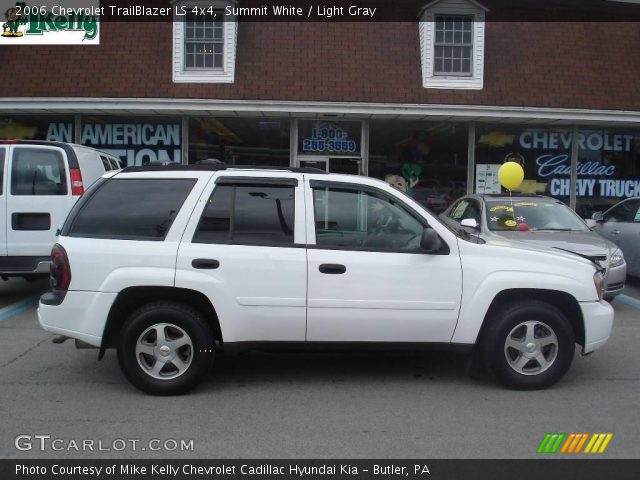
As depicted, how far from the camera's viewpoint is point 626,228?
10.2 m

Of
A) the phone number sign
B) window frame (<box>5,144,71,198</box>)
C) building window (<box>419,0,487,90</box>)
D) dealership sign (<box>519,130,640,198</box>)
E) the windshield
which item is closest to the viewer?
window frame (<box>5,144,71,198</box>)

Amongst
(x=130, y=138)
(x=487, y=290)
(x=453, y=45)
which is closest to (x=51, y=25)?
(x=130, y=138)

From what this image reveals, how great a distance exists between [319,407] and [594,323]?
2413 millimetres

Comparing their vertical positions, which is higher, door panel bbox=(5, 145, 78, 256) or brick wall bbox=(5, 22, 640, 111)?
brick wall bbox=(5, 22, 640, 111)

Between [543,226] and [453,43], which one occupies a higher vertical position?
[453,43]

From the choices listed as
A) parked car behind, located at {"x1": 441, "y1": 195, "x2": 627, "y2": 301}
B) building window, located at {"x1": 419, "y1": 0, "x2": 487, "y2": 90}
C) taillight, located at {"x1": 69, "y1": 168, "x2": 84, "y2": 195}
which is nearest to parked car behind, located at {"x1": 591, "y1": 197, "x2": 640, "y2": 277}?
parked car behind, located at {"x1": 441, "y1": 195, "x2": 627, "y2": 301}

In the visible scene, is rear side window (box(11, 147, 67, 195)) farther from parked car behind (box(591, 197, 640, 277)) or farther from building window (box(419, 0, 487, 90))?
building window (box(419, 0, 487, 90))

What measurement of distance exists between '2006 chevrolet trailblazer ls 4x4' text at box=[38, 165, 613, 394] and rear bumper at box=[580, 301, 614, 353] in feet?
0.04

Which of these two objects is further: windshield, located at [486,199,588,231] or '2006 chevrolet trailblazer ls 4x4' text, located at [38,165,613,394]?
windshield, located at [486,199,588,231]

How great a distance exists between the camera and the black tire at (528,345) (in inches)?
201

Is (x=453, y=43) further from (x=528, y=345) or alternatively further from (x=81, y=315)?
(x=81, y=315)

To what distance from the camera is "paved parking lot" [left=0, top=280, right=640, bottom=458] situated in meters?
4.12

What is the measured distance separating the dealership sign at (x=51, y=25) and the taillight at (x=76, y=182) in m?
7.20
